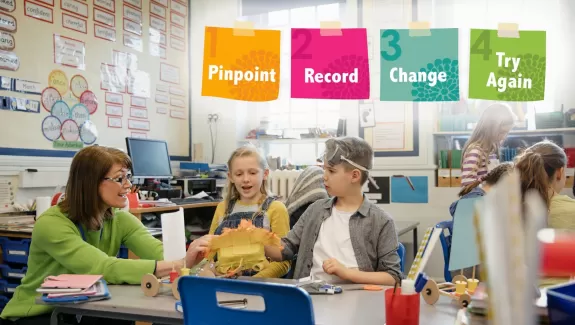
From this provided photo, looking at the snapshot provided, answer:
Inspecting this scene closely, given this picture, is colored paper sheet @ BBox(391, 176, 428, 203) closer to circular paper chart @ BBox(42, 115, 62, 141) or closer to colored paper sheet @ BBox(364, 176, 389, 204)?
colored paper sheet @ BBox(364, 176, 389, 204)

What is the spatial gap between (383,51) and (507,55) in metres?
0.84

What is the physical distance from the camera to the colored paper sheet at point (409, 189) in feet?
17.0

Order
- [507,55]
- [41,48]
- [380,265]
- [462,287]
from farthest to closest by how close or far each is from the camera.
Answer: [41,48] → [507,55] → [380,265] → [462,287]

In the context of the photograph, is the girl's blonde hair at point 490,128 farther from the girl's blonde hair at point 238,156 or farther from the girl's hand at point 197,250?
the girl's hand at point 197,250

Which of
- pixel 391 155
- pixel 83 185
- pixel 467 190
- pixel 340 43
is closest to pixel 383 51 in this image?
pixel 340 43

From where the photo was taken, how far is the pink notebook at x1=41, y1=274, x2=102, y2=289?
1.60m

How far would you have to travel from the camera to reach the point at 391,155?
5.32 meters

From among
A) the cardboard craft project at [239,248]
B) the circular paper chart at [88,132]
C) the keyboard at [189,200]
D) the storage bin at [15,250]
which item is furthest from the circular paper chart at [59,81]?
the cardboard craft project at [239,248]

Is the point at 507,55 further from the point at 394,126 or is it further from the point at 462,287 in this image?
the point at 462,287

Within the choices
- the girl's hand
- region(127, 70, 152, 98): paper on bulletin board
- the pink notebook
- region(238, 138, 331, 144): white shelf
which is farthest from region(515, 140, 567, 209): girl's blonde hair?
region(127, 70, 152, 98): paper on bulletin board

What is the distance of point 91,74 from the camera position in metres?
4.60

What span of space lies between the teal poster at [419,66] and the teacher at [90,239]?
2.29 meters

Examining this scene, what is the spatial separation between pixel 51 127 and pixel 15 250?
4.25ft

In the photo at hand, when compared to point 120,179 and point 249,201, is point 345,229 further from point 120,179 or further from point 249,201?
point 120,179
